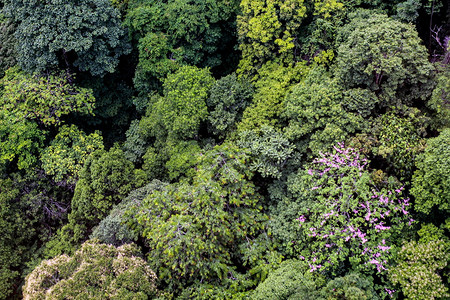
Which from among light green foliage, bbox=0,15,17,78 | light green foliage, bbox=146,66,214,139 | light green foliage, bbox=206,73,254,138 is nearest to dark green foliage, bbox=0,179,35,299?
light green foliage, bbox=0,15,17,78

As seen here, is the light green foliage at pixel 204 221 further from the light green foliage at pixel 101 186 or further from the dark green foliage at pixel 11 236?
the dark green foliage at pixel 11 236

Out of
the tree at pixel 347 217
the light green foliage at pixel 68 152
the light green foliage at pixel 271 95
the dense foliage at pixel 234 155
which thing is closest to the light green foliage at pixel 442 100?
the dense foliage at pixel 234 155

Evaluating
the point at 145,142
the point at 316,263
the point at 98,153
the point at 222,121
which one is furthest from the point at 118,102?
the point at 316,263

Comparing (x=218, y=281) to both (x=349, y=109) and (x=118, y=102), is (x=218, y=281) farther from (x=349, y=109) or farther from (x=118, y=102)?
(x=118, y=102)

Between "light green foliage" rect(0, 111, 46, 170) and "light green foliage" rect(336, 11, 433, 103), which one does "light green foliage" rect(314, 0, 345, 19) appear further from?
"light green foliage" rect(0, 111, 46, 170)

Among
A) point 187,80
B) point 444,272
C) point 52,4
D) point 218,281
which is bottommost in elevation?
point 218,281
